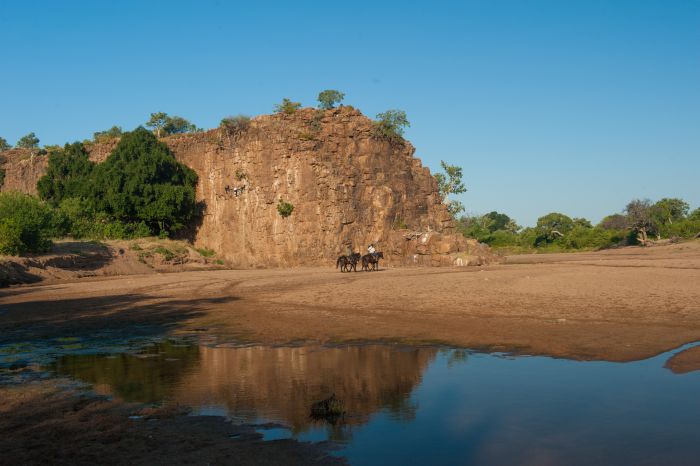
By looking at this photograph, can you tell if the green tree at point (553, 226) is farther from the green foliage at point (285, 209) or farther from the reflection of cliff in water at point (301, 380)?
the reflection of cliff in water at point (301, 380)

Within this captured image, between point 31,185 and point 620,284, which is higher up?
point 31,185

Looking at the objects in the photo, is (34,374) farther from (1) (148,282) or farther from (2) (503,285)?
(1) (148,282)

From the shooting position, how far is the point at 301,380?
27.9ft

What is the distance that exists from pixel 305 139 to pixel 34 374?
3377 centimetres

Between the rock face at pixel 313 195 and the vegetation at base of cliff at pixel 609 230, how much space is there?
95.6ft

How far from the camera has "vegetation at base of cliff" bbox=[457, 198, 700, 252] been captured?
62.5 metres

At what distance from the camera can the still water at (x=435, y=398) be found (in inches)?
225

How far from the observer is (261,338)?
12.3 m

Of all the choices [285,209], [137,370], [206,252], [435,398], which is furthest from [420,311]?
[206,252]

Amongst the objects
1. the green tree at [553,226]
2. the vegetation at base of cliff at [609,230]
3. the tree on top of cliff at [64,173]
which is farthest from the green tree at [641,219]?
the tree on top of cliff at [64,173]

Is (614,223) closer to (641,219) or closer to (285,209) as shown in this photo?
(641,219)

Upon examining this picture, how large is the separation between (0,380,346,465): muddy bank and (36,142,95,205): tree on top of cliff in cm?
4374

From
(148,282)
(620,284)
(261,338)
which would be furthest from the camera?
(148,282)

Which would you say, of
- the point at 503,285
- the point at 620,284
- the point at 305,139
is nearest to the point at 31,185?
the point at 305,139
